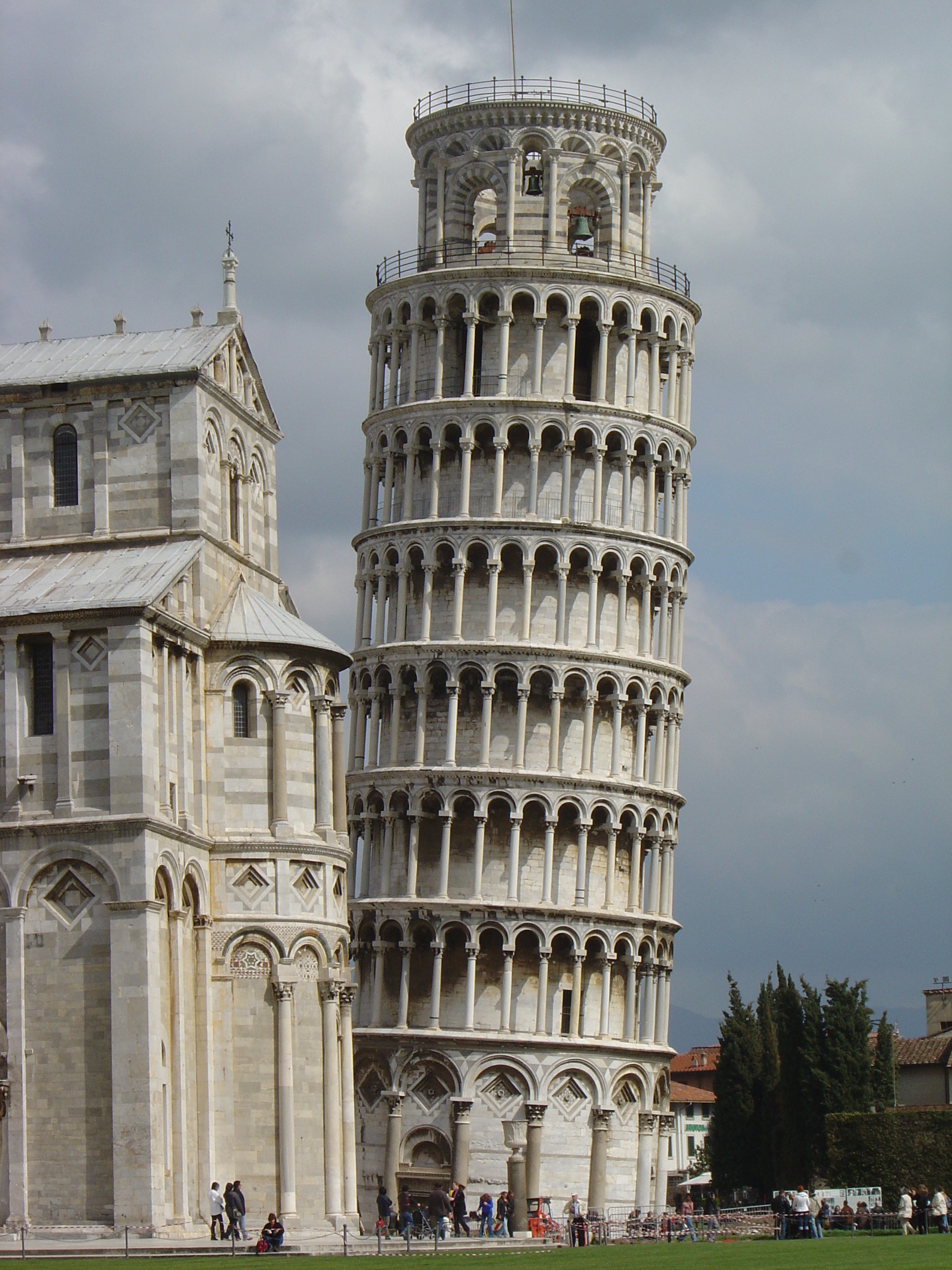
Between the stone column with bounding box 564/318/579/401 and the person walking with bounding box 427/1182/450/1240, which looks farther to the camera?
the stone column with bounding box 564/318/579/401

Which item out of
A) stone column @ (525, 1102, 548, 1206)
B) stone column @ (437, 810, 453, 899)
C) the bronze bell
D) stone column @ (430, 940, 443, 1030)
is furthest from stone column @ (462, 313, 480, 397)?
stone column @ (525, 1102, 548, 1206)

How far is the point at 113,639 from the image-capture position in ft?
178

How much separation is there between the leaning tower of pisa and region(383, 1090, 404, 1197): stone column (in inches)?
4.4

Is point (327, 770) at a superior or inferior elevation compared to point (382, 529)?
inferior

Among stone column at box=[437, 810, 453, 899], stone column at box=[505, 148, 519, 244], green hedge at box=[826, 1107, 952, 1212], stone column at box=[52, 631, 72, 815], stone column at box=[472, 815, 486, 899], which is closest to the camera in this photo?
stone column at box=[52, 631, 72, 815]

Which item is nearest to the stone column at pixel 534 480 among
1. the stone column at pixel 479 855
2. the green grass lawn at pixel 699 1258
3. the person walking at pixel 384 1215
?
the stone column at pixel 479 855

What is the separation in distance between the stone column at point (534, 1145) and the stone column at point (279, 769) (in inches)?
1030

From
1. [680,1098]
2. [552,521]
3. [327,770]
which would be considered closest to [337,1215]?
[327,770]

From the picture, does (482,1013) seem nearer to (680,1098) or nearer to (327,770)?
(327,770)

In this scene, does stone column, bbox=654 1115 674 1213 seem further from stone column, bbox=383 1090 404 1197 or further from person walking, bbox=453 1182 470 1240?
person walking, bbox=453 1182 470 1240

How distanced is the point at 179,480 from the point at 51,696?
22.0 feet

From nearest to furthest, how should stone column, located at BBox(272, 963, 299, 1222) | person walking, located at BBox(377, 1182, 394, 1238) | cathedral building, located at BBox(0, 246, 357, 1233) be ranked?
1. cathedral building, located at BBox(0, 246, 357, 1233)
2. stone column, located at BBox(272, 963, 299, 1222)
3. person walking, located at BBox(377, 1182, 394, 1238)

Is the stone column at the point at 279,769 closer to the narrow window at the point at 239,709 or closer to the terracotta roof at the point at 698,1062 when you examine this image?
the narrow window at the point at 239,709

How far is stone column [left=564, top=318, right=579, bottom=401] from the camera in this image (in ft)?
285
